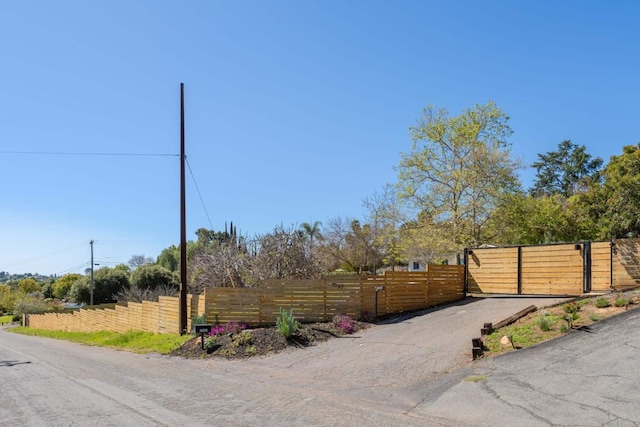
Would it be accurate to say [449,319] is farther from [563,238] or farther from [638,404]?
[563,238]

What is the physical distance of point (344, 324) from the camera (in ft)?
55.3

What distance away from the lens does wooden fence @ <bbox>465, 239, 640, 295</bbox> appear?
56.3 ft

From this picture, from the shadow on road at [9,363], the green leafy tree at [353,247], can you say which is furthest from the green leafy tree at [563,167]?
the shadow on road at [9,363]

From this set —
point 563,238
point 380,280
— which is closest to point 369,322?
point 380,280

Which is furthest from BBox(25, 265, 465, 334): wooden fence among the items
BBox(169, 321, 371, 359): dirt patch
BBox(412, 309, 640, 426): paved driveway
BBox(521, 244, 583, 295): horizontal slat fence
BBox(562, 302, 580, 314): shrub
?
BBox(412, 309, 640, 426): paved driveway

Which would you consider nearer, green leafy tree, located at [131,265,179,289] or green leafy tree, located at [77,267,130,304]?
green leafy tree, located at [131,265,179,289]

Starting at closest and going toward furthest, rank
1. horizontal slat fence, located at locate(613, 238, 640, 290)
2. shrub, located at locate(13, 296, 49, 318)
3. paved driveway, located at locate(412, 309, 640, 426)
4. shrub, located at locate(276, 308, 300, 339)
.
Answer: paved driveway, located at locate(412, 309, 640, 426)
shrub, located at locate(276, 308, 300, 339)
horizontal slat fence, located at locate(613, 238, 640, 290)
shrub, located at locate(13, 296, 49, 318)

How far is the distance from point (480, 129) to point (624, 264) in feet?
46.3

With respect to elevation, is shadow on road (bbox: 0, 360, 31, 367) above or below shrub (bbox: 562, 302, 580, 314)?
below

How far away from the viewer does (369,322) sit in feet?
58.3

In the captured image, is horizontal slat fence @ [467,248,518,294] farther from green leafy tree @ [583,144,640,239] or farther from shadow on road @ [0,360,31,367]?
shadow on road @ [0,360,31,367]

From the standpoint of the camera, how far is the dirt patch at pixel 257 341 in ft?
50.1

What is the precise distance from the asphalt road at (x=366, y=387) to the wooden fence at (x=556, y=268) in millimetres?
6273

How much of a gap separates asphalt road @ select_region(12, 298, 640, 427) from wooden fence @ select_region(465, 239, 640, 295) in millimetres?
6273
